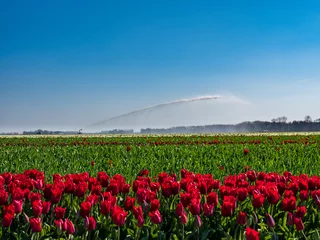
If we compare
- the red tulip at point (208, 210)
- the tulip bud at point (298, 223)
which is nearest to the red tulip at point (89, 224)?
the red tulip at point (208, 210)

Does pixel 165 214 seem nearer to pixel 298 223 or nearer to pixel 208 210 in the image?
pixel 208 210

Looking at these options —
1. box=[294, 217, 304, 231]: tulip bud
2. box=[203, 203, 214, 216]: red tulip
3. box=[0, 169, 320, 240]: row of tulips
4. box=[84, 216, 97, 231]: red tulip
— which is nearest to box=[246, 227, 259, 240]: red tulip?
box=[0, 169, 320, 240]: row of tulips

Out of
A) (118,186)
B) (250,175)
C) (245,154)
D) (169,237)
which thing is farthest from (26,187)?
(245,154)

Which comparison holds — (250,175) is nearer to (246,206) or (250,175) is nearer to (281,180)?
(281,180)

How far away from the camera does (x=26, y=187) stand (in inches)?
211

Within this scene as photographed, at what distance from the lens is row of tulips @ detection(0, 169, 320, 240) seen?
3916mm

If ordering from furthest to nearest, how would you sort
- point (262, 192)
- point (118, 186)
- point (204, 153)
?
point (204, 153) → point (118, 186) → point (262, 192)

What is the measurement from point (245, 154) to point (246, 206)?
36.7ft

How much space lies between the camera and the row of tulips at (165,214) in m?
3.92

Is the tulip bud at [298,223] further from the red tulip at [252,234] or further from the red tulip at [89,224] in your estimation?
the red tulip at [89,224]

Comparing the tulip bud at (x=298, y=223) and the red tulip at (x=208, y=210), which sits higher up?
the red tulip at (x=208, y=210)

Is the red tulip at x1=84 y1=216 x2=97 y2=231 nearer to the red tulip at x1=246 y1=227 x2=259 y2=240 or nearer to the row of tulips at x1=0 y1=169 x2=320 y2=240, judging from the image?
the row of tulips at x1=0 y1=169 x2=320 y2=240


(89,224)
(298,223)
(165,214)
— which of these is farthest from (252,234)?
(165,214)

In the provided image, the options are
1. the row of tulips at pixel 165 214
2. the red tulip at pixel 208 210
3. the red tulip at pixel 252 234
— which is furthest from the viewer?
the red tulip at pixel 208 210
